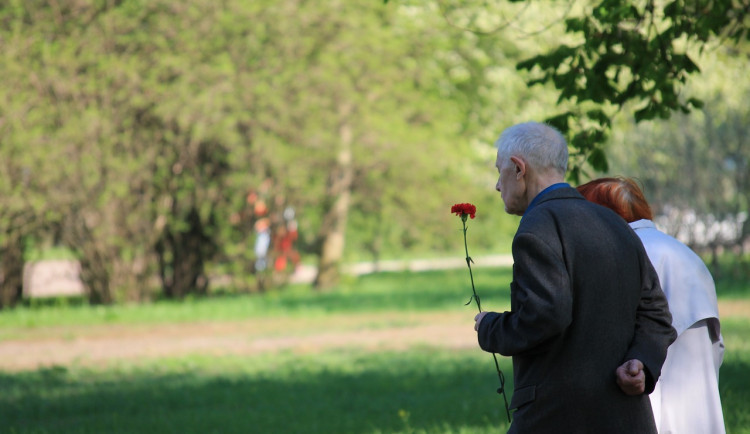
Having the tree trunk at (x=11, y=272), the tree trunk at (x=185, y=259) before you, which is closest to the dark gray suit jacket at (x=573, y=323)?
the tree trunk at (x=11, y=272)

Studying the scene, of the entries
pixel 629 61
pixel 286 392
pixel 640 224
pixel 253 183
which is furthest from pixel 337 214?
pixel 640 224

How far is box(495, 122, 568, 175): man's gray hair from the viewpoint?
321 centimetres

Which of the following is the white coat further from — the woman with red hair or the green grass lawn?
the green grass lawn

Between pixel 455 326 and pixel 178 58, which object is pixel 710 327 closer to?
pixel 455 326

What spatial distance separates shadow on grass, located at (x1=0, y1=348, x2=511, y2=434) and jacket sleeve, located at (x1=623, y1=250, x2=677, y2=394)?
12.9 ft

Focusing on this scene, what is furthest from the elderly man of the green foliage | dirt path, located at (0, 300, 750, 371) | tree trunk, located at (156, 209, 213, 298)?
tree trunk, located at (156, 209, 213, 298)

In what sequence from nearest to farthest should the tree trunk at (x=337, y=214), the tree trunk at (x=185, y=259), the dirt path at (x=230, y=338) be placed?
the dirt path at (x=230, y=338)
the tree trunk at (x=185, y=259)
the tree trunk at (x=337, y=214)

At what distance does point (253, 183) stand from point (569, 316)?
1645 centimetres

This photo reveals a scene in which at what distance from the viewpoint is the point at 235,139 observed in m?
18.4

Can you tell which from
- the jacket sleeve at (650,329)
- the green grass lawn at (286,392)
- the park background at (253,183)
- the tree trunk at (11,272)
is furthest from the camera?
the tree trunk at (11,272)

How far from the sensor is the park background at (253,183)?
41.9 ft

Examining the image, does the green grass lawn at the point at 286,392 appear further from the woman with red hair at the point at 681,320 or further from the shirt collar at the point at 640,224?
the shirt collar at the point at 640,224

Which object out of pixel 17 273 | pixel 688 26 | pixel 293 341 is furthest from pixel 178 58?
pixel 688 26

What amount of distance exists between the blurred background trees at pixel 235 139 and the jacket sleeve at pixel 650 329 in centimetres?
1198
